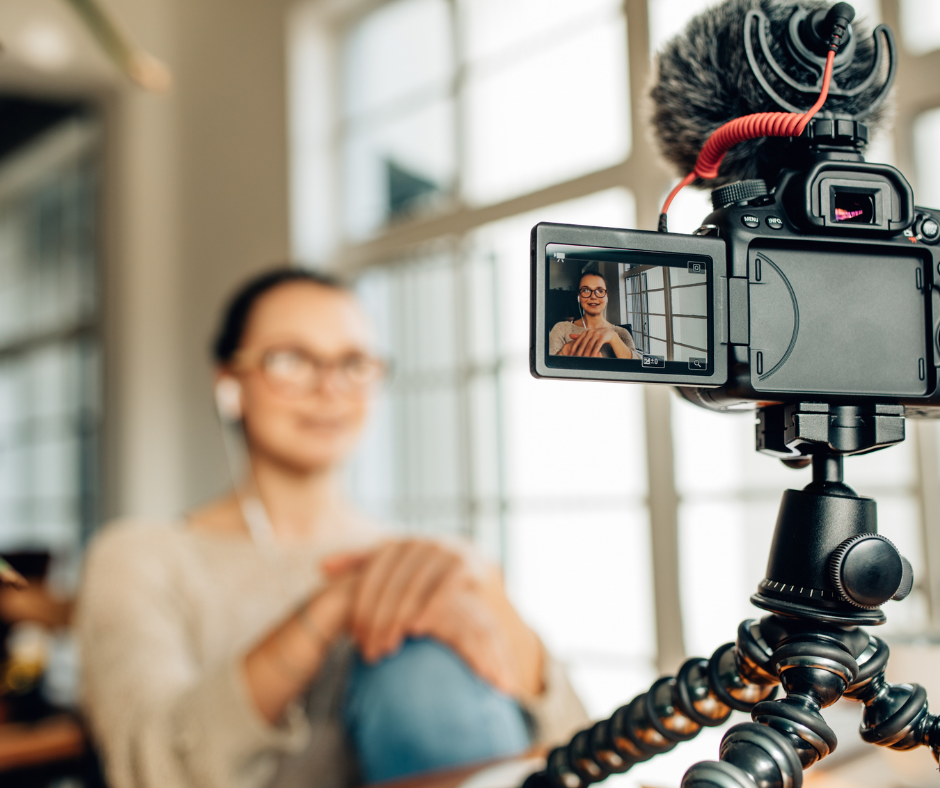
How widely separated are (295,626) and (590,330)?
582mm

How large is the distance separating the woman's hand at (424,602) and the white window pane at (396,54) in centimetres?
160

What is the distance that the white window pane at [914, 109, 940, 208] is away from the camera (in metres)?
1.11

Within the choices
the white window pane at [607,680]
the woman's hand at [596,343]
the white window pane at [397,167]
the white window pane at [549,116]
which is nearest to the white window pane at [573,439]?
the white window pane at [607,680]

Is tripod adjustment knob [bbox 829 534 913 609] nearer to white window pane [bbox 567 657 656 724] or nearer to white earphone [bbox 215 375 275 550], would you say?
white earphone [bbox 215 375 275 550]

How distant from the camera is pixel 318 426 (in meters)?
1.24

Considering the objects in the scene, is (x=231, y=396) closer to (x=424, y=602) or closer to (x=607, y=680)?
(x=424, y=602)

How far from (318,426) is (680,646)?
82cm

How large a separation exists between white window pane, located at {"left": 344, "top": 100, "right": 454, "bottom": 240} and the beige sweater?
1.13 metres

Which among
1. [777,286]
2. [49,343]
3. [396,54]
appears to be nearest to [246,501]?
[777,286]

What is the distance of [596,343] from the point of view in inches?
14.3

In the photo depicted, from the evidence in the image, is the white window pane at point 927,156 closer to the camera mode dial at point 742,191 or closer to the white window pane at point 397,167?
the camera mode dial at point 742,191

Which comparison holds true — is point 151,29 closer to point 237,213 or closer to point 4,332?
point 237,213

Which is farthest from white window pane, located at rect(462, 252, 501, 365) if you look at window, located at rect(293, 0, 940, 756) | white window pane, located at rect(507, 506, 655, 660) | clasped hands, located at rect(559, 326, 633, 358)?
clasped hands, located at rect(559, 326, 633, 358)

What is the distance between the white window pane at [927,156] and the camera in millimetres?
1114
